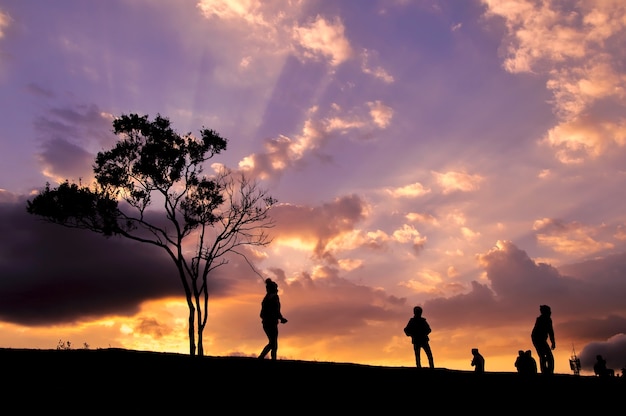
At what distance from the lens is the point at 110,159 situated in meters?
36.7

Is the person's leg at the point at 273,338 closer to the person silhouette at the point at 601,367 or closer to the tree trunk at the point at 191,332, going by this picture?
the person silhouette at the point at 601,367

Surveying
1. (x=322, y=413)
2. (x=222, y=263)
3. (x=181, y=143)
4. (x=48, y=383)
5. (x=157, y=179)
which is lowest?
(x=322, y=413)

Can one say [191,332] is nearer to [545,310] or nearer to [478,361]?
[478,361]

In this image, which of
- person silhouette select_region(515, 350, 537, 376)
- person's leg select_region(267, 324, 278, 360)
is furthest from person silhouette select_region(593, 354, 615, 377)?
person's leg select_region(267, 324, 278, 360)

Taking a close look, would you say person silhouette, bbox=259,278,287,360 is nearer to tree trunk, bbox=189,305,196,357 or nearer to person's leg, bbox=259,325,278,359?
person's leg, bbox=259,325,278,359

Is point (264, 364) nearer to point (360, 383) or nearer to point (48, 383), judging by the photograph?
point (360, 383)

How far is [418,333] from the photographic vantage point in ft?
65.7

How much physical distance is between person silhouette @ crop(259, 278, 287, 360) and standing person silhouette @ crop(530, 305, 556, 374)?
8.71 meters

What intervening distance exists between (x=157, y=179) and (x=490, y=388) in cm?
2776

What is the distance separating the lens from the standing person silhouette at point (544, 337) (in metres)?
18.9

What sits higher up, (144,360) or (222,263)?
(222,263)

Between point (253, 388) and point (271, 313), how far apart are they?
5123 mm

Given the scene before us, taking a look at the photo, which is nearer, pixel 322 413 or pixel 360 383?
pixel 322 413

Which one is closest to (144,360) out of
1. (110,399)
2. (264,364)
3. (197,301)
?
(264,364)
